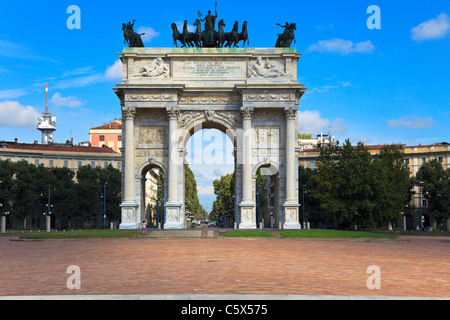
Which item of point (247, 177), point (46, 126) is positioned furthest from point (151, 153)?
point (46, 126)

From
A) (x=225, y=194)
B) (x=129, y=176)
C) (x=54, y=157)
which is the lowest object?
(x=225, y=194)

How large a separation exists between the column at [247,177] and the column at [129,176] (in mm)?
11290

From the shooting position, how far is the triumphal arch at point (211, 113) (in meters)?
55.5

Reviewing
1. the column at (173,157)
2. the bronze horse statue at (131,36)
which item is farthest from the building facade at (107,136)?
the column at (173,157)

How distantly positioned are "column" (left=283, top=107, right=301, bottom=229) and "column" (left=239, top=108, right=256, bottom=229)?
11.9 ft

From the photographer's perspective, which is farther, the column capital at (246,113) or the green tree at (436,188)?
the green tree at (436,188)

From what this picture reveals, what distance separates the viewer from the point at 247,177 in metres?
55.8

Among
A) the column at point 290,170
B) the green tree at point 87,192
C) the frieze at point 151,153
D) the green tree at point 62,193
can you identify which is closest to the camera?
the column at point 290,170

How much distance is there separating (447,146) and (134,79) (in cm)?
7681

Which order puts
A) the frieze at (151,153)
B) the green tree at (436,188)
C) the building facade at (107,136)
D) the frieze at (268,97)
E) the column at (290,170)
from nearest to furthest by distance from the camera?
the column at (290,170)
the frieze at (268,97)
the frieze at (151,153)
the green tree at (436,188)
the building facade at (107,136)

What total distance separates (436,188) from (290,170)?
49.8 m

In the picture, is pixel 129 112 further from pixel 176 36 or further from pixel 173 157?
pixel 176 36

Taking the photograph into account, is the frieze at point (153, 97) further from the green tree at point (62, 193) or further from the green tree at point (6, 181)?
the green tree at point (62, 193)
